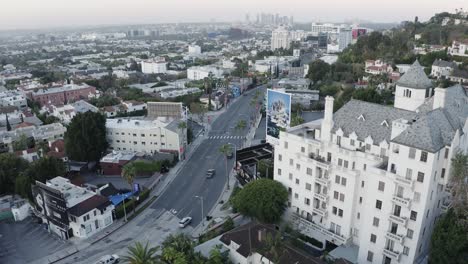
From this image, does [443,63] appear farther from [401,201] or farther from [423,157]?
[401,201]

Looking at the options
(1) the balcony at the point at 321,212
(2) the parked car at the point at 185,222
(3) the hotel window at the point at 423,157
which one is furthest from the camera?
(2) the parked car at the point at 185,222

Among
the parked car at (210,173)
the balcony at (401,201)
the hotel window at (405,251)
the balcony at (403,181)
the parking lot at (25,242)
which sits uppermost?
the balcony at (403,181)

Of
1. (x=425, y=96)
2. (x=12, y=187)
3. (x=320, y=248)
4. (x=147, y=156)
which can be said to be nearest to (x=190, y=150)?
(x=147, y=156)

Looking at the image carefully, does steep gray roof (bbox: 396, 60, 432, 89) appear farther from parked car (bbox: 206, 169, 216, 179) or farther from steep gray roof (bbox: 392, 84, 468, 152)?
parked car (bbox: 206, 169, 216, 179)

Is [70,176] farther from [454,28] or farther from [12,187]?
[454,28]

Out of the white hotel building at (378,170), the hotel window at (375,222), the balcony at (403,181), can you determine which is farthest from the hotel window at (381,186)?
the hotel window at (375,222)

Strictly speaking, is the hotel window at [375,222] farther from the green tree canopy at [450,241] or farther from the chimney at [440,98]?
the chimney at [440,98]
